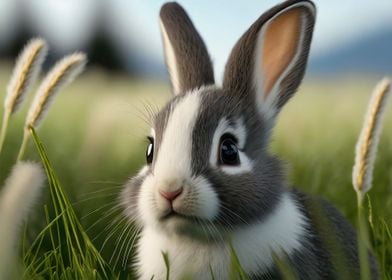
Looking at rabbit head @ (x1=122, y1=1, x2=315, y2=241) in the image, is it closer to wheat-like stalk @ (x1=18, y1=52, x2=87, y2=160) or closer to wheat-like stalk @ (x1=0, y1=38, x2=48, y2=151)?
wheat-like stalk @ (x1=18, y1=52, x2=87, y2=160)

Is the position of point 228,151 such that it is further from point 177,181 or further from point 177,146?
point 177,181

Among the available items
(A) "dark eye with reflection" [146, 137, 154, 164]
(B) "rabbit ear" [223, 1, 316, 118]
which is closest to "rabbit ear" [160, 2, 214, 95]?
(B) "rabbit ear" [223, 1, 316, 118]

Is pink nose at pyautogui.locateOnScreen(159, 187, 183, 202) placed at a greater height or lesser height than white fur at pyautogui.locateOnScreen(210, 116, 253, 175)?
lesser

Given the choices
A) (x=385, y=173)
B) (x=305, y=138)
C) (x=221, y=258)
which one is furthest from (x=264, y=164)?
(x=305, y=138)

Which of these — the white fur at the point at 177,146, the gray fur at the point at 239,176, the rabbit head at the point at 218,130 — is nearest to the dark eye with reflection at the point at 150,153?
the rabbit head at the point at 218,130

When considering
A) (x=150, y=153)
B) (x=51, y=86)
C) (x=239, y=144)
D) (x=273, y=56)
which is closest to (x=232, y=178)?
(x=239, y=144)

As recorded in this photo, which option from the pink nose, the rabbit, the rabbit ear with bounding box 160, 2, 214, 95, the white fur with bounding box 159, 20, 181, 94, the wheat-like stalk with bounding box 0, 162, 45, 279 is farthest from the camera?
the white fur with bounding box 159, 20, 181, 94
